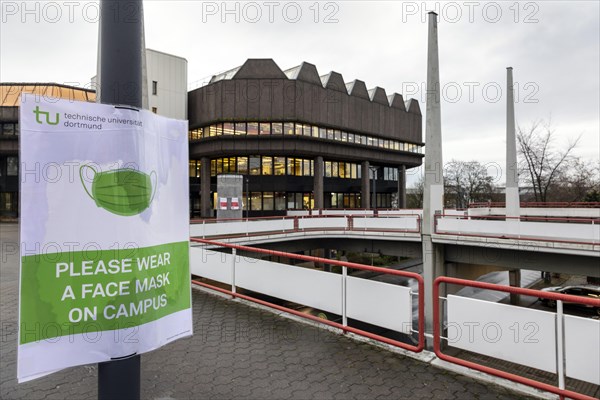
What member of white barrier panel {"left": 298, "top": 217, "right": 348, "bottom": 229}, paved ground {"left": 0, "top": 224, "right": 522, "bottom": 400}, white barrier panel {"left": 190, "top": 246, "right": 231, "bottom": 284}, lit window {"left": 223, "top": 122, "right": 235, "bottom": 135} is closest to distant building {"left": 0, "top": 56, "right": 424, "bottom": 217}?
lit window {"left": 223, "top": 122, "right": 235, "bottom": 135}

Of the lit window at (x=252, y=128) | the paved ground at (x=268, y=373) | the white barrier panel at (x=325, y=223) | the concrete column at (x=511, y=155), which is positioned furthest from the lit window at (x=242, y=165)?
the paved ground at (x=268, y=373)

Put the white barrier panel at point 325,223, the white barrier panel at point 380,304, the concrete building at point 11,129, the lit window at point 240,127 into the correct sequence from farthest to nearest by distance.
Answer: the concrete building at point 11,129, the lit window at point 240,127, the white barrier panel at point 325,223, the white barrier panel at point 380,304

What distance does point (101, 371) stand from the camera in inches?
89.9

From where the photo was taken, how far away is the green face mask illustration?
7.47 feet

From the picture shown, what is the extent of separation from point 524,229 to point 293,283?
45.8ft

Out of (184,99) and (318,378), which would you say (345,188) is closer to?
(184,99)

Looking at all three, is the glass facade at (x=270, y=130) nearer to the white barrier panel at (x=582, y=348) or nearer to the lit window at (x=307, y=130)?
the lit window at (x=307, y=130)

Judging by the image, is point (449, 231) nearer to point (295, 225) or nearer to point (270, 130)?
point (295, 225)

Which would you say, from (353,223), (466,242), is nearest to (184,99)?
(353,223)

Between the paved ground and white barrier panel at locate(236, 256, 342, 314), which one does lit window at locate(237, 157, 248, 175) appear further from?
the paved ground

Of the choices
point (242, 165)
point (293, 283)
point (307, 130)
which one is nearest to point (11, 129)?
point (242, 165)

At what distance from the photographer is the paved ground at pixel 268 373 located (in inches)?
144

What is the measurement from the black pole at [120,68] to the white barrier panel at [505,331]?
348 centimetres

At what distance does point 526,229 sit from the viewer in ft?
51.9
